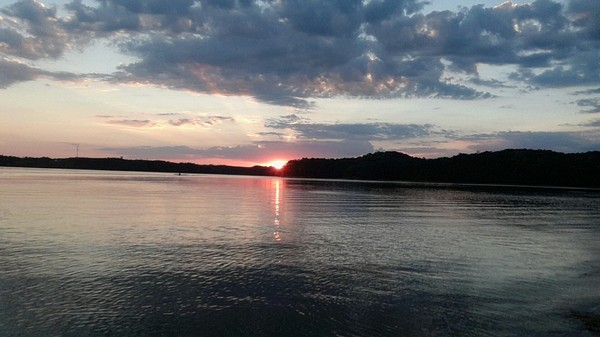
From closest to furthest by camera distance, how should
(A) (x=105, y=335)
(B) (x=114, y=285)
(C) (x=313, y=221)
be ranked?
(A) (x=105, y=335) → (B) (x=114, y=285) → (C) (x=313, y=221)

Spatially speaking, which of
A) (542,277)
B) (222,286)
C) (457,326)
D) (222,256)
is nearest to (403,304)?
(457,326)

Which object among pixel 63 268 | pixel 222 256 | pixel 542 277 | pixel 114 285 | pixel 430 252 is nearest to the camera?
pixel 114 285

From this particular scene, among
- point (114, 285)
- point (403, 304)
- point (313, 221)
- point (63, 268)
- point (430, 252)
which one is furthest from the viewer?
point (313, 221)

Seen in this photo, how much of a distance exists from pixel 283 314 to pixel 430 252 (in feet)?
50.9

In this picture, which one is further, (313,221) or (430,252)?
(313,221)

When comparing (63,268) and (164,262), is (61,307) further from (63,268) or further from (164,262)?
(164,262)

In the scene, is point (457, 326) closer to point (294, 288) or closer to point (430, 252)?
point (294, 288)

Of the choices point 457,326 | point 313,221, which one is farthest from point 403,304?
point 313,221

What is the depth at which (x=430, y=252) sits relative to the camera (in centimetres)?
2856

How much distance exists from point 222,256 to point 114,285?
7.48 m

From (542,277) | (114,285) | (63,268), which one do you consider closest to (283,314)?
(114,285)

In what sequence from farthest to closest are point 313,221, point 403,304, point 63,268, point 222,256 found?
point 313,221 → point 222,256 → point 63,268 → point 403,304

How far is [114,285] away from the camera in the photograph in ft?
61.8

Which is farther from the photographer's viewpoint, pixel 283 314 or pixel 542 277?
pixel 542 277
